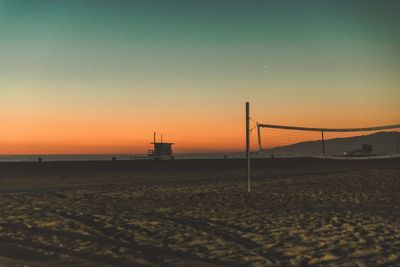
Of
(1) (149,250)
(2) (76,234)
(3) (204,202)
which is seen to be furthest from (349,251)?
(3) (204,202)

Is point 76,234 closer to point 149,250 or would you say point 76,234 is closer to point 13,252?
point 13,252

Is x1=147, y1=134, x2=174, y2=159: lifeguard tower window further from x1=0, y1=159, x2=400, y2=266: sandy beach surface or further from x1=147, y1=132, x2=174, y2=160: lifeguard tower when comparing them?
x1=0, y1=159, x2=400, y2=266: sandy beach surface

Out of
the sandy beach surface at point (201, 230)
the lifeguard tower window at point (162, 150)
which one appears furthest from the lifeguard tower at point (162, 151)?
the sandy beach surface at point (201, 230)

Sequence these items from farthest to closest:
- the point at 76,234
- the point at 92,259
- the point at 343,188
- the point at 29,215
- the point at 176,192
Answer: the point at 343,188
the point at 176,192
the point at 29,215
the point at 76,234
the point at 92,259

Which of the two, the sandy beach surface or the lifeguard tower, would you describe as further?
the lifeguard tower

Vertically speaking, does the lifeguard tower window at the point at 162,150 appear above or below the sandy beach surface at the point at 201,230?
above

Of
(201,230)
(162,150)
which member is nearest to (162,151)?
(162,150)

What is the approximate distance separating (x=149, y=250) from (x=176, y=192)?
A: 7537mm

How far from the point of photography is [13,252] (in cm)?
636

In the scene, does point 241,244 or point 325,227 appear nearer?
point 241,244

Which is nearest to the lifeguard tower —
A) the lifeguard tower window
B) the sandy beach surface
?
the lifeguard tower window

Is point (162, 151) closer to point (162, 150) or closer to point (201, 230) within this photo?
point (162, 150)

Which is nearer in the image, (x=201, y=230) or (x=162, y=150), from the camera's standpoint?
(x=201, y=230)

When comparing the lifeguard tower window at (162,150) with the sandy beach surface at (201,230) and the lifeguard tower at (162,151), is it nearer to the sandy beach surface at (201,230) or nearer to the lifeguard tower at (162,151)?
the lifeguard tower at (162,151)
